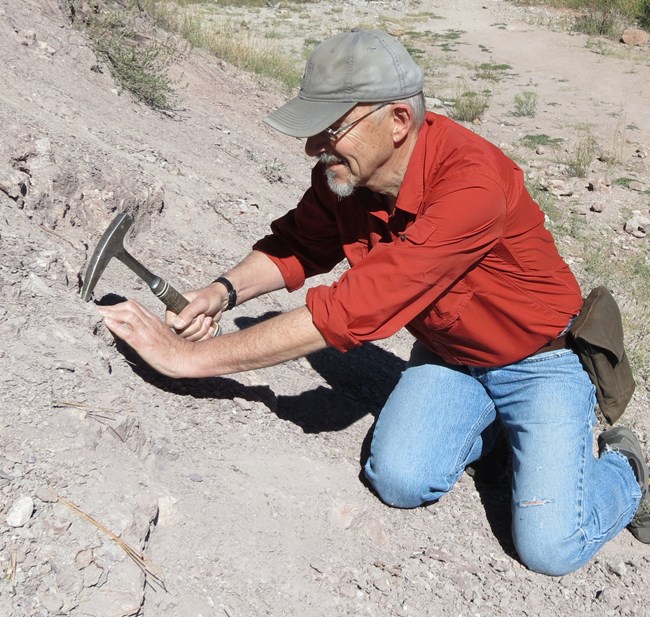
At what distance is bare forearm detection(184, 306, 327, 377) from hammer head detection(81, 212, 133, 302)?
403mm

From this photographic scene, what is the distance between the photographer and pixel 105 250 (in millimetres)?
2512

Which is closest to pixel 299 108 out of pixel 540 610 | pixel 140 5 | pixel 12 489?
pixel 12 489

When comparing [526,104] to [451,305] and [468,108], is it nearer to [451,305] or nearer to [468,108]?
[468,108]

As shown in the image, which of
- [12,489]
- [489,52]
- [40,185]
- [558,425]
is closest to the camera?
[12,489]

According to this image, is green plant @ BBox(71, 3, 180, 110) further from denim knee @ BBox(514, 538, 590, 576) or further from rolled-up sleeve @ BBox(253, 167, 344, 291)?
denim knee @ BBox(514, 538, 590, 576)

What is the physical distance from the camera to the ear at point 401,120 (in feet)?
7.66

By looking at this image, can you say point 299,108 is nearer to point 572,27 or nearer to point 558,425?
point 558,425

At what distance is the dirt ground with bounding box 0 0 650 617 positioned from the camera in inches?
75.1

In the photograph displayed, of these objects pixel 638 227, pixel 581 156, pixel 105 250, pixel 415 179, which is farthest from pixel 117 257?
pixel 581 156

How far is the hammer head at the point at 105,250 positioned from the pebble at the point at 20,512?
2.88ft

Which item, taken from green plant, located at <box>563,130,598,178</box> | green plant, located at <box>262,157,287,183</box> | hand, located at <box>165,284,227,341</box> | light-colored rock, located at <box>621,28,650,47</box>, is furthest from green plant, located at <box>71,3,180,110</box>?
light-colored rock, located at <box>621,28,650,47</box>

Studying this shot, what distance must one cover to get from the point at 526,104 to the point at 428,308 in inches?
304

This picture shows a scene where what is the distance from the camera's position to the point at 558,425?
2.77m

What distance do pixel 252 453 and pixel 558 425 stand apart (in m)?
1.08
